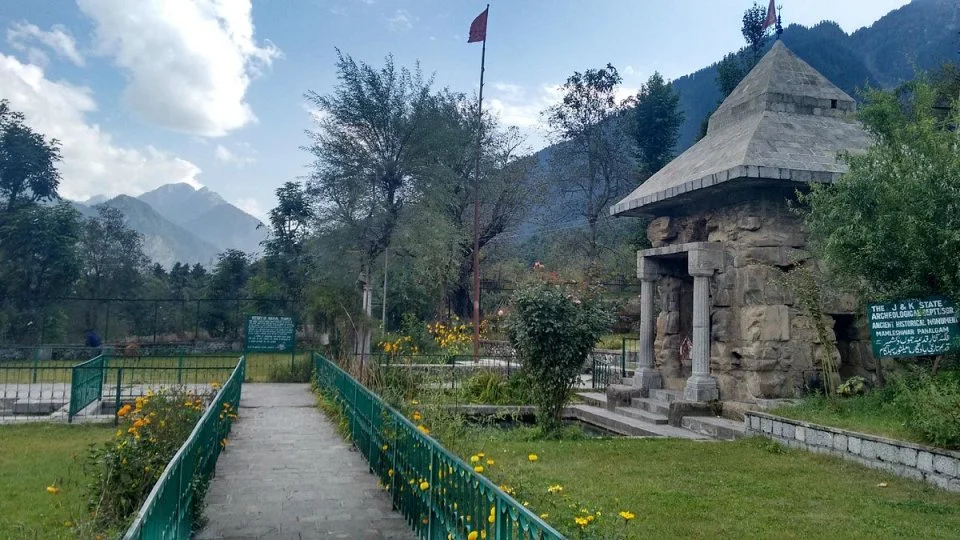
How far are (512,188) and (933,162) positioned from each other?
86.7 feet

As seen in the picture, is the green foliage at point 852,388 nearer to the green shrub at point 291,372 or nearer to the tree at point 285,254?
the green shrub at point 291,372

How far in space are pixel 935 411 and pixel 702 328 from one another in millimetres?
4198

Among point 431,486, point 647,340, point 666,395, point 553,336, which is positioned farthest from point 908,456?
point 647,340

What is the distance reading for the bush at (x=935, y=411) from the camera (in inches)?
261

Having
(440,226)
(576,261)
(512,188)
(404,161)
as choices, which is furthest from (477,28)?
(576,261)

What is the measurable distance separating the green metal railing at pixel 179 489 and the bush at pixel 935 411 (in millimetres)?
6845

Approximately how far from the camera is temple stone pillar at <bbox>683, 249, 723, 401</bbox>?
1085cm

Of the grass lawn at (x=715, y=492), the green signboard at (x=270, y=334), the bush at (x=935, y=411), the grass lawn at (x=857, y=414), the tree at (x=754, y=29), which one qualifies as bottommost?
the grass lawn at (x=715, y=492)

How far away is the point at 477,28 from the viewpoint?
22.0m

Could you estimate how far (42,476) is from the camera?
7.81 meters

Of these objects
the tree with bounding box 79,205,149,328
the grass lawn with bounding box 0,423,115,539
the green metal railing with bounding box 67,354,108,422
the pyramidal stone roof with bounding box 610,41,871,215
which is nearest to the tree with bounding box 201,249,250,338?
the tree with bounding box 79,205,149,328

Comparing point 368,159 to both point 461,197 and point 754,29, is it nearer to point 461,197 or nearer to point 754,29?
point 461,197

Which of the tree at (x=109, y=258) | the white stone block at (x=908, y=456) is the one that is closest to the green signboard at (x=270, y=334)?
the white stone block at (x=908, y=456)

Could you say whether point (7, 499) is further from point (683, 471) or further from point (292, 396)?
point (292, 396)
